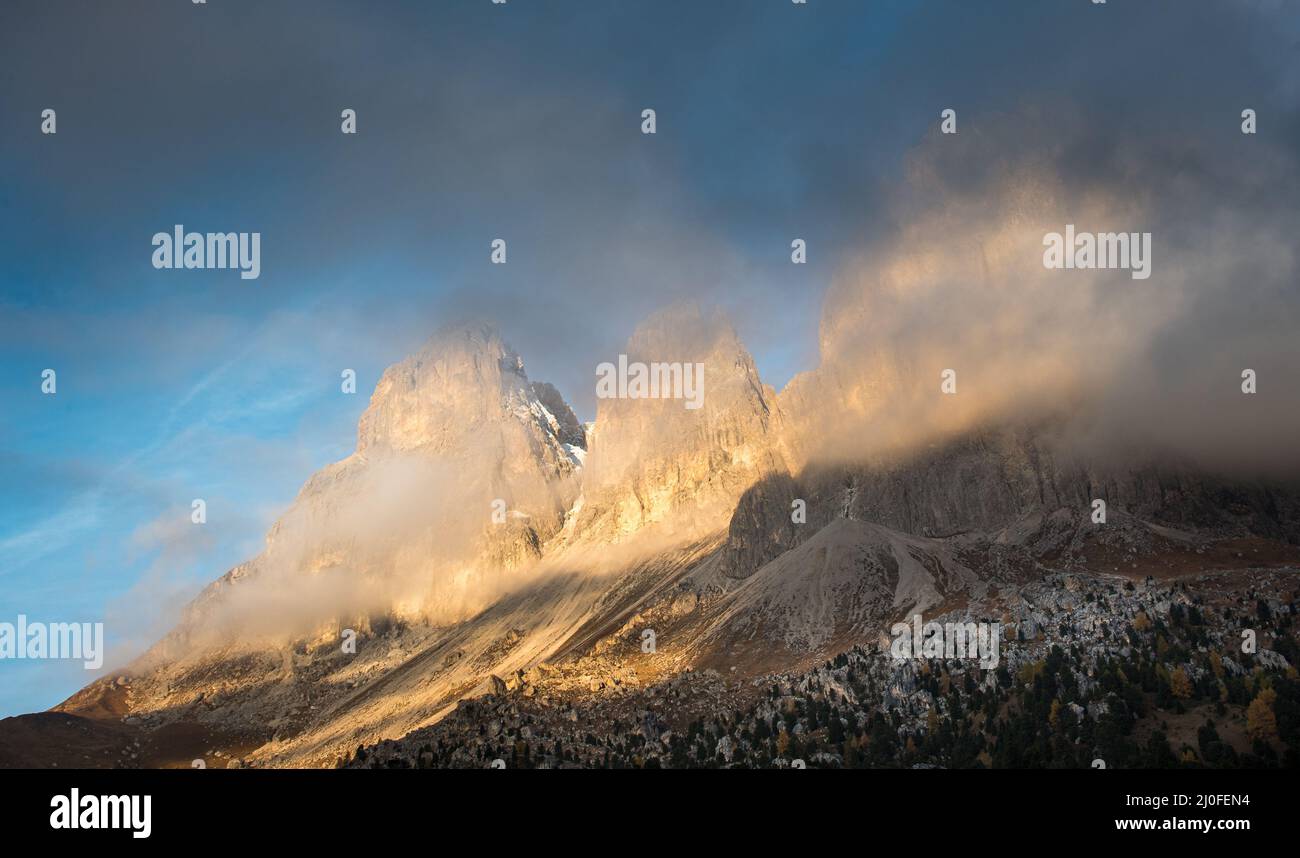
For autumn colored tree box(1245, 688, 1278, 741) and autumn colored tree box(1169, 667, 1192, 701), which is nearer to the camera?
autumn colored tree box(1245, 688, 1278, 741)

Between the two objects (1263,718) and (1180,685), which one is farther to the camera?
(1180,685)

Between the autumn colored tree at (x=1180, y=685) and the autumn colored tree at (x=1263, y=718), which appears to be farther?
the autumn colored tree at (x=1180, y=685)

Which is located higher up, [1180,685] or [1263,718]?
[1180,685]
